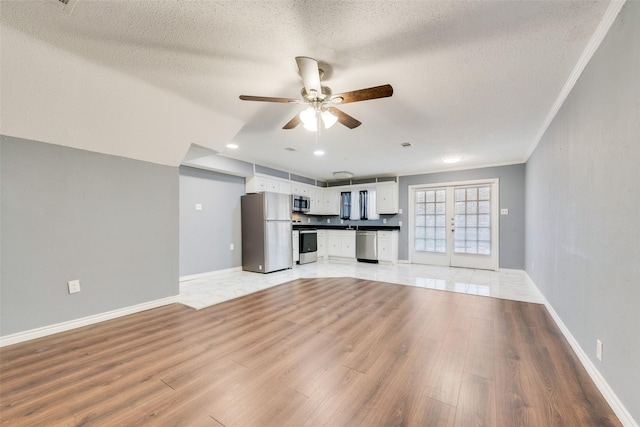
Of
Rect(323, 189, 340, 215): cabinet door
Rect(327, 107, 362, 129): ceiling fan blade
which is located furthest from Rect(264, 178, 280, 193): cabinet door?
Rect(327, 107, 362, 129): ceiling fan blade

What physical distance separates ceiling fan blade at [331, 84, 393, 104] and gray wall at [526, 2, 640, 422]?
134cm

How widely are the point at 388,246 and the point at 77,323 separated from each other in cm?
583

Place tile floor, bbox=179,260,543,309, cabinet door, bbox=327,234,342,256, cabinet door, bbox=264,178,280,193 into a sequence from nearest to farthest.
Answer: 1. tile floor, bbox=179,260,543,309
2. cabinet door, bbox=264,178,280,193
3. cabinet door, bbox=327,234,342,256

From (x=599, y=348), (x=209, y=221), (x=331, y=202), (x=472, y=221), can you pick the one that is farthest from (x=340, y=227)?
(x=599, y=348)

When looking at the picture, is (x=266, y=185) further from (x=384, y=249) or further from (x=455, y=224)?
(x=455, y=224)

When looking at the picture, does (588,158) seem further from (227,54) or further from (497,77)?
(227,54)

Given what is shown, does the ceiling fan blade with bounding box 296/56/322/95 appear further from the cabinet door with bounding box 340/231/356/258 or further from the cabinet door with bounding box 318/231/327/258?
the cabinet door with bounding box 318/231/327/258

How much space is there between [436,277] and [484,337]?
260 cm

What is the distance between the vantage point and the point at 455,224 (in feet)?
19.6

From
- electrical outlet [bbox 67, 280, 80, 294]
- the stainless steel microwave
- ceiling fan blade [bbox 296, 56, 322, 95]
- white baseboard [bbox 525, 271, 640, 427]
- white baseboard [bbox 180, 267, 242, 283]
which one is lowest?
white baseboard [bbox 180, 267, 242, 283]

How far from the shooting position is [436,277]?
16.0 feet

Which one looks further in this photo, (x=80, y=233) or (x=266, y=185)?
(x=266, y=185)

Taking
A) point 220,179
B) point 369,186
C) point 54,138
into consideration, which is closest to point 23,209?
point 54,138

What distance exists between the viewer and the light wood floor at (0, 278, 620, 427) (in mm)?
1438
